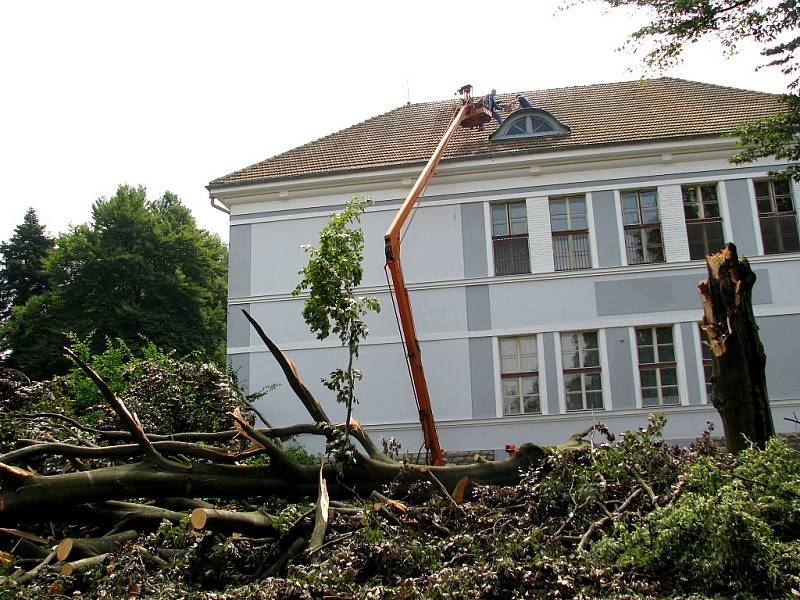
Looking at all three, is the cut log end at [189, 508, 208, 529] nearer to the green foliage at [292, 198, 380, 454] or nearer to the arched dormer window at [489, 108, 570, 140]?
the green foliage at [292, 198, 380, 454]

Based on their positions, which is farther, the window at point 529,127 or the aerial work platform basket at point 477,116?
the aerial work platform basket at point 477,116

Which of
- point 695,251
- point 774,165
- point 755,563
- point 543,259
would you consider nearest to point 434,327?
point 543,259

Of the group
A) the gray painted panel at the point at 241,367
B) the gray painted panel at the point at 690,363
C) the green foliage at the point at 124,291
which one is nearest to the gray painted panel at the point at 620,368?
the gray painted panel at the point at 690,363

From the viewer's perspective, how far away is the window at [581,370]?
14711mm

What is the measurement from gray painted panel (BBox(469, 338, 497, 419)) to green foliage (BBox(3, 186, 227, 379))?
1381 centimetres

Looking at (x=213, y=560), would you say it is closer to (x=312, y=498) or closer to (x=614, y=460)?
(x=312, y=498)

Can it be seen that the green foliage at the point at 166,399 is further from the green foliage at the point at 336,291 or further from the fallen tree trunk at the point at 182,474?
the fallen tree trunk at the point at 182,474

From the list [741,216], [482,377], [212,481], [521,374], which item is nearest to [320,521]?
[212,481]

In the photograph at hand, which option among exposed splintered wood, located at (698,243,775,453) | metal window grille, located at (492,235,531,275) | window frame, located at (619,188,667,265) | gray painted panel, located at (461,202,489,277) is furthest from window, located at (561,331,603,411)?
exposed splintered wood, located at (698,243,775,453)

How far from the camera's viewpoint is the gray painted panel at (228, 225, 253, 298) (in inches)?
654

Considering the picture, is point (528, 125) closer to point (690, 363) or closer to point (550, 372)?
point (550, 372)

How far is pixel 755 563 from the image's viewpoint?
425cm

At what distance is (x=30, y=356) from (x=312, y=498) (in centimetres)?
2169

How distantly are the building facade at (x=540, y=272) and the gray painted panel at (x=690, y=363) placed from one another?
0.09ft
